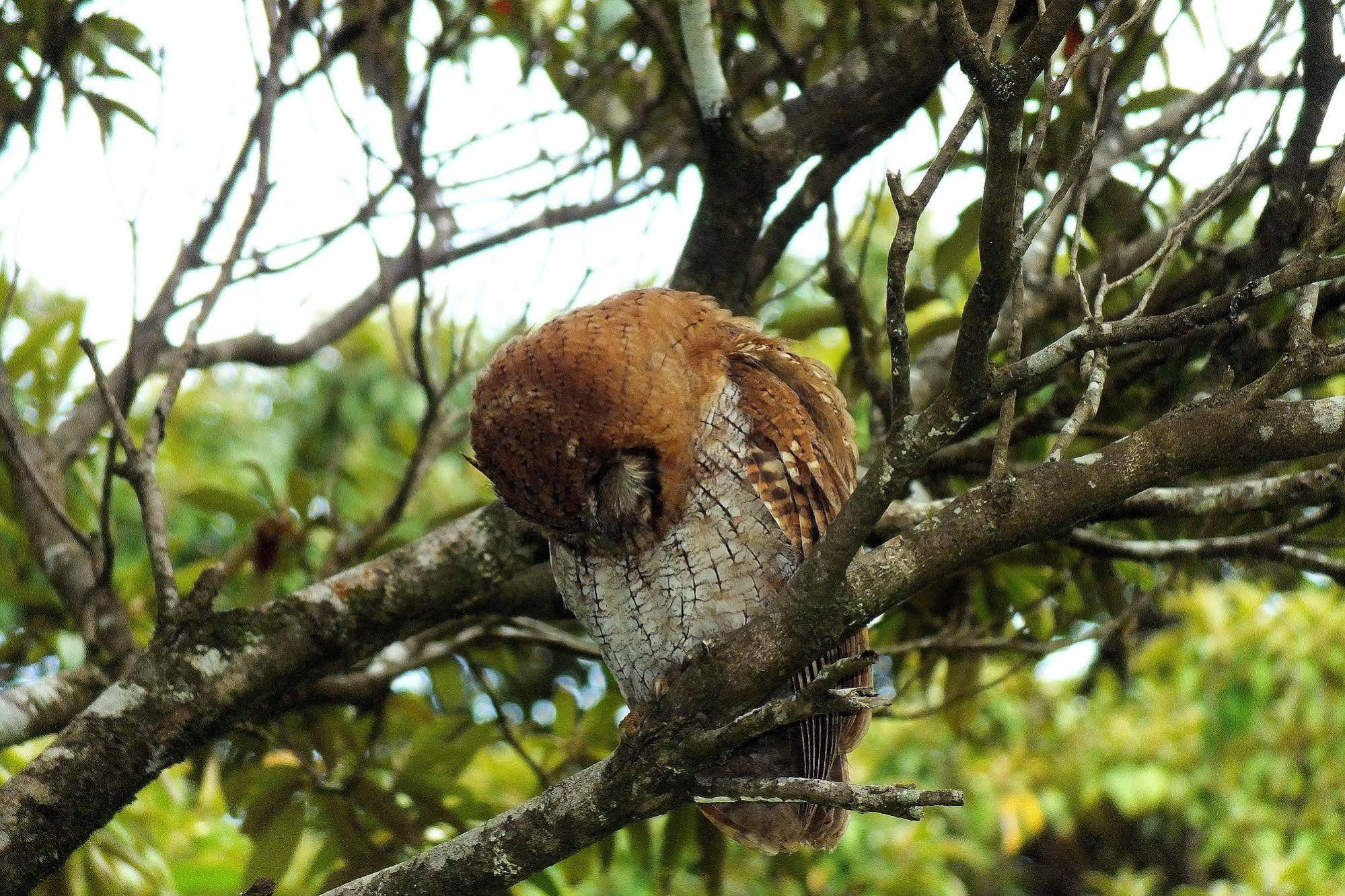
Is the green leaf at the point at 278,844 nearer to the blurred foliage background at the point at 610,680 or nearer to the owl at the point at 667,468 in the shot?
the blurred foliage background at the point at 610,680

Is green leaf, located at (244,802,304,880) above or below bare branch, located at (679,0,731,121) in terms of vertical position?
below

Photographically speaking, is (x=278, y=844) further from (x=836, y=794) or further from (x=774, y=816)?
(x=836, y=794)

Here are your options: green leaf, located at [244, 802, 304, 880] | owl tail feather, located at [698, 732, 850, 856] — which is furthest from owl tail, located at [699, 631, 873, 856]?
green leaf, located at [244, 802, 304, 880]

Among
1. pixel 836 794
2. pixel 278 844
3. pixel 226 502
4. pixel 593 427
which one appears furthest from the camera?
pixel 226 502

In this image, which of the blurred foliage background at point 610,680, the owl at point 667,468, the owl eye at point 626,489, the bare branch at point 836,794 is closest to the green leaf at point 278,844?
the blurred foliage background at point 610,680

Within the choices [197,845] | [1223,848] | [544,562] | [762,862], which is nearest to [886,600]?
[544,562]

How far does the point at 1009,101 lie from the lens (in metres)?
1.63

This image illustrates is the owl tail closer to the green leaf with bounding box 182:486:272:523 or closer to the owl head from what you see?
the owl head

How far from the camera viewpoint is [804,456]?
2676mm

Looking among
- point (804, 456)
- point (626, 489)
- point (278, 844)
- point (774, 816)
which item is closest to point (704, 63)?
point (804, 456)

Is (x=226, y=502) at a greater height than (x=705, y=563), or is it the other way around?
(x=226, y=502)

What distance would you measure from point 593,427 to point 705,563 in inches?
15.8

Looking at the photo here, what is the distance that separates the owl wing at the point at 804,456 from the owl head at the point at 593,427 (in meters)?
0.16

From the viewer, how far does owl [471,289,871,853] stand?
8.03 feet
